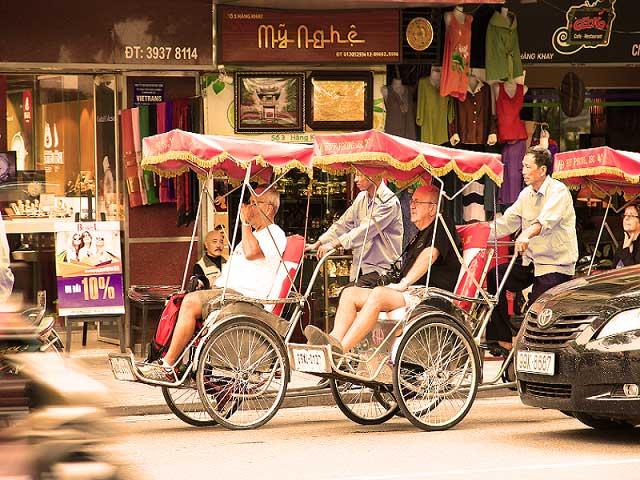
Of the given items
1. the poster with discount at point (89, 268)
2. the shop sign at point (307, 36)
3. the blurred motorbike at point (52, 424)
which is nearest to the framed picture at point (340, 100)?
the shop sign at point (307, 36)

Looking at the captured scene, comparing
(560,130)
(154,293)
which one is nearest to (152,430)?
(154,293)

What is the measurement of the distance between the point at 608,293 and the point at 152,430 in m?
3.75

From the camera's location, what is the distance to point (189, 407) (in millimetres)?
11695

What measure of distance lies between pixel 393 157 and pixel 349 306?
1.22 m

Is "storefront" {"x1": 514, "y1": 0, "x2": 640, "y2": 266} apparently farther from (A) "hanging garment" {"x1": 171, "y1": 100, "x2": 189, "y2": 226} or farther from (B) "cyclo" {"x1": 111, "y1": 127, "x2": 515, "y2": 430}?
(B) "cyclo" {"x1": 111, "y1": 127, "x2": 515, "y2": 430}

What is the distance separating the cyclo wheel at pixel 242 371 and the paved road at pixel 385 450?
0.65ft

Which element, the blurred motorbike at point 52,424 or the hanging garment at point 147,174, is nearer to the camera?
the blurred motorbike at point 52,424

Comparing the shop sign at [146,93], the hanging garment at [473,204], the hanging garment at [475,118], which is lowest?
the hanging garment at [473,204]

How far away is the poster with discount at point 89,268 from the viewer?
49.7 feet

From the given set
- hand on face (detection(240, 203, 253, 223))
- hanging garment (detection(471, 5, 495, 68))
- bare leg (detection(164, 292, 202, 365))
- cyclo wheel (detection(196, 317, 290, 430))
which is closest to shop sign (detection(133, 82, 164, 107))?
hanging garment (detection(471, 5, 495, 68))

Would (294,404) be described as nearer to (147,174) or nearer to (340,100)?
(147,174)

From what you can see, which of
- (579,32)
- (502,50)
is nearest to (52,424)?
(502,50)

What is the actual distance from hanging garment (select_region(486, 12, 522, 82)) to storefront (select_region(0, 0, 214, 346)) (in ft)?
10.5

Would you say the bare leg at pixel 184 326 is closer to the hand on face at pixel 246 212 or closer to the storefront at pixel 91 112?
the hand on face at pixel 246 212
